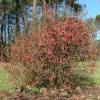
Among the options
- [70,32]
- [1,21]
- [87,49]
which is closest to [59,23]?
[70,32]

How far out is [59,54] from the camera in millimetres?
13680

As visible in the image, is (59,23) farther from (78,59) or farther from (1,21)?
(1,21)

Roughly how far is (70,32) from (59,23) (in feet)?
2.00

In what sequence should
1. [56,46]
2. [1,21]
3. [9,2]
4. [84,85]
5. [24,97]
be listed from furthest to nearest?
[1,21] < [9,2] < [84,85] < [56,46] < [24,97]

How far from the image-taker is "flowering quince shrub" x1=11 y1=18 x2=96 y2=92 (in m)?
13.6

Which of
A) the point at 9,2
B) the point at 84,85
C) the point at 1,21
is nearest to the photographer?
the point at 84,85

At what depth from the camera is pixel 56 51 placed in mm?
13727

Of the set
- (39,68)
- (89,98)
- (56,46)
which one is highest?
(56,46)

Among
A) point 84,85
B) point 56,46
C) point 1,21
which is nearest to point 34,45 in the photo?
point 56,46

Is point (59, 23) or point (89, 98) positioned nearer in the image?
point (89, 98)

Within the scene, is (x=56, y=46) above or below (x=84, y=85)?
above

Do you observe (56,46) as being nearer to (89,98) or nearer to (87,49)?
(87,49)

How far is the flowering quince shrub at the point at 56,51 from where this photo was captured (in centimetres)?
1359

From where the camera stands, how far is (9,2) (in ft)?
162
